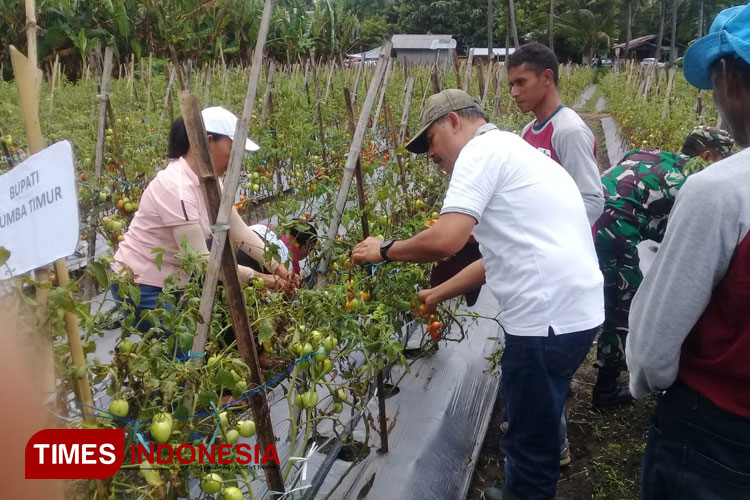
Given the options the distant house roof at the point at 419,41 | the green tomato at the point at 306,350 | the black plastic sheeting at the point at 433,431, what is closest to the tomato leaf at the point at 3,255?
the green tomato at the point at 306,350

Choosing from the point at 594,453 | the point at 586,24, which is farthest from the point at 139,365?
the point at 586,24

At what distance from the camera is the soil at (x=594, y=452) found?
2.46m

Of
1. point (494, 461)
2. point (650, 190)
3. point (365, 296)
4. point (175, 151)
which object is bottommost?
point (494, 461)

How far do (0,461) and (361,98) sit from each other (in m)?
8.68

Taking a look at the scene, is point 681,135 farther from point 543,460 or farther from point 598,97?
point 598,97

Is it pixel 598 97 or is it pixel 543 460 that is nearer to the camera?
pixel 543 460

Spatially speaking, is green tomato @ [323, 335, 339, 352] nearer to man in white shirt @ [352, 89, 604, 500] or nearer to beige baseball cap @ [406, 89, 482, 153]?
man in white shirt @ [352, 89, 604, 500]

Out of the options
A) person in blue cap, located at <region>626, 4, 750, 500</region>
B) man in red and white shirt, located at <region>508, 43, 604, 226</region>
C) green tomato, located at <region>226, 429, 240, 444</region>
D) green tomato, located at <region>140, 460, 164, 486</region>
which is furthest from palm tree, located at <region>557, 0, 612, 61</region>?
green tomato, located at <region>140, 460, 164, 486</region>

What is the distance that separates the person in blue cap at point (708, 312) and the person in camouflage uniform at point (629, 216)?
4.90ft

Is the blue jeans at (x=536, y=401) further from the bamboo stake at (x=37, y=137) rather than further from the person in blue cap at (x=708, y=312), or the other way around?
the bamboo stake at (x=37, y=137)

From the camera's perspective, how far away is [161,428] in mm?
1085

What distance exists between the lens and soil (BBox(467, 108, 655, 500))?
246 centimetres

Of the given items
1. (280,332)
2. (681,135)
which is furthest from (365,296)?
(681,135)

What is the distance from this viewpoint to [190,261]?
153 centimetres
